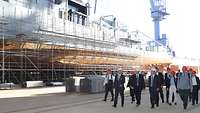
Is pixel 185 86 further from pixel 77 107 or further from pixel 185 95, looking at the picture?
pixel 77 107

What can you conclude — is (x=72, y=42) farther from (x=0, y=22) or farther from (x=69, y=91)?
(x=69, y=91)

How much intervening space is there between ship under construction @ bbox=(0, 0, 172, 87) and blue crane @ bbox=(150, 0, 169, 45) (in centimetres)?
4448

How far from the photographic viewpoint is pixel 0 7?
33.0 meters

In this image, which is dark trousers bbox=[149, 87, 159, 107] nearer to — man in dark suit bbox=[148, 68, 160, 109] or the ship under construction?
man in dark suit bbox=[148, 68, 160, 109]

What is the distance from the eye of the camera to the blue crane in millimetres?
102438

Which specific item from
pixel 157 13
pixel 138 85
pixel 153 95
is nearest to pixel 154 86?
pixel 153 95

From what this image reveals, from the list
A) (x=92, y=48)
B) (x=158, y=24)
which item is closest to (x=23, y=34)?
(x=92, y=48)

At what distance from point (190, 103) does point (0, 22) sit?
18870mm

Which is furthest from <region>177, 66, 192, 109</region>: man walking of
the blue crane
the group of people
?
the blue crane

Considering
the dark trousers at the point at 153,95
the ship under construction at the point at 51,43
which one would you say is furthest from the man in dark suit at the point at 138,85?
the ship under construction at the point at 51,43

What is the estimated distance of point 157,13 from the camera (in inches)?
4038

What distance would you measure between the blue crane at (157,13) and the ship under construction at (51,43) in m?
44.5

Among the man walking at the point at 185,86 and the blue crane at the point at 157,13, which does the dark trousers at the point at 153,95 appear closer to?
the man walking at the point at 185,86

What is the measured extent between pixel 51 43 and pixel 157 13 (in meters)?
69.1
